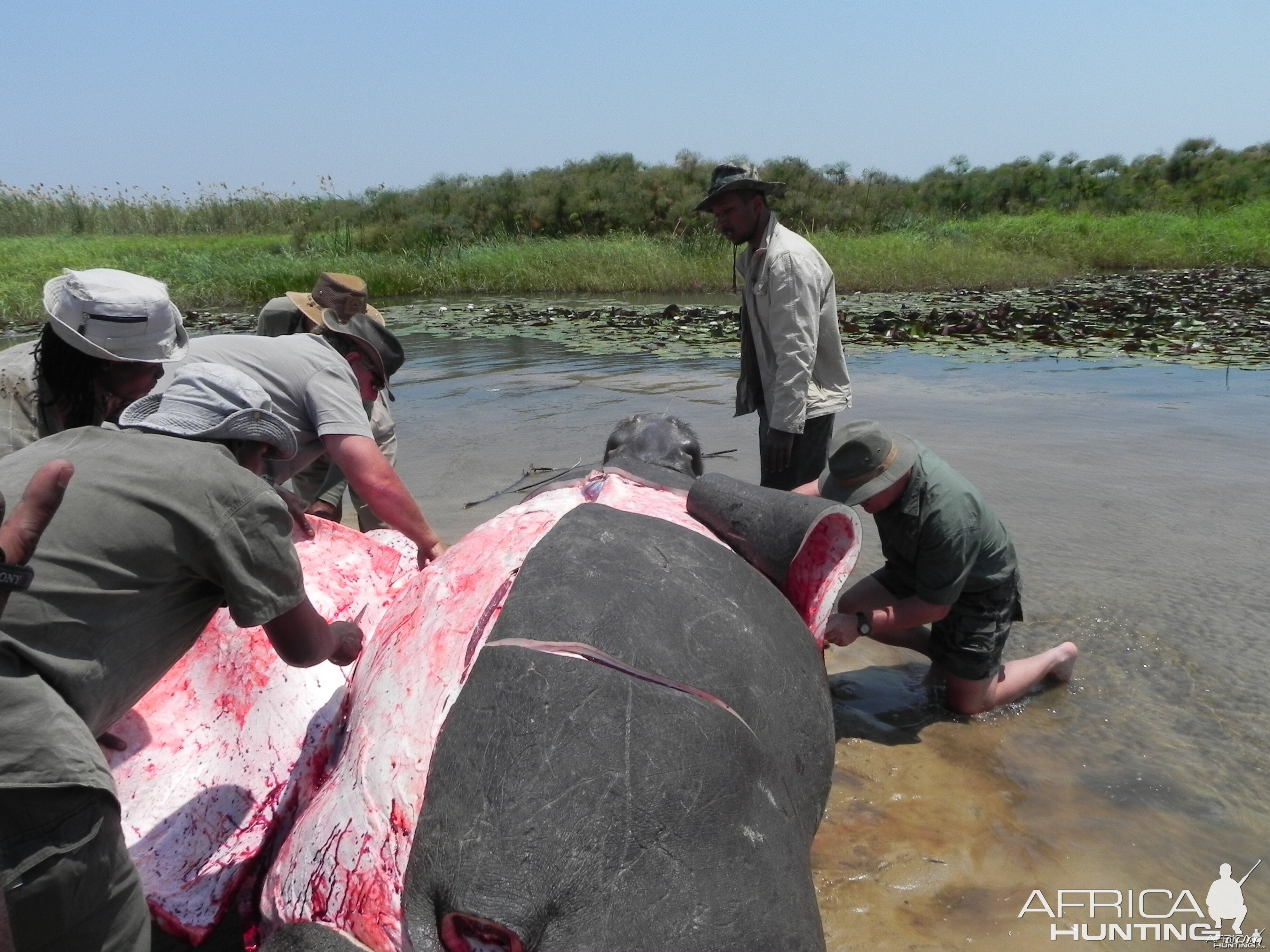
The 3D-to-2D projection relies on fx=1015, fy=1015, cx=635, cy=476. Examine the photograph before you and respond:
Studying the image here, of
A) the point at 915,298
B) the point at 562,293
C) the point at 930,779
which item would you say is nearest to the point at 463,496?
the point at 930,779

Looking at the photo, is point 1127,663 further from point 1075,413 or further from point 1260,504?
point 1075,413

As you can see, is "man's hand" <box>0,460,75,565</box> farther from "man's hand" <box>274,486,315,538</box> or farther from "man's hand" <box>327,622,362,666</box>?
"man's hand" <box>274,486,315,538</box>

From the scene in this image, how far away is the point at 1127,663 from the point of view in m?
4.17

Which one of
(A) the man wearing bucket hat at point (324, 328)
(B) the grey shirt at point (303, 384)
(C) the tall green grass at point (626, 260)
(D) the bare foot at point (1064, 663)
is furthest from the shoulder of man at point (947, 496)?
(C) the tall green grass at point (626, 260)

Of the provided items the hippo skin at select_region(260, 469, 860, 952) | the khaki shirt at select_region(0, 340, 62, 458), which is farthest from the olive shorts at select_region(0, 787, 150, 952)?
the khaki shirt at select_region(0, 340, 62, 458)

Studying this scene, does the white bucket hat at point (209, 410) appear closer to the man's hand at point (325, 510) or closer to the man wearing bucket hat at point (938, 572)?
the man wearing bucket hat at point (938, 572)

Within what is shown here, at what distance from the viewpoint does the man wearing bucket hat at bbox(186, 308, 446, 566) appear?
130 inches

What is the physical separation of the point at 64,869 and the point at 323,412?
6.21ft

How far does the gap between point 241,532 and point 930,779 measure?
7.84 feet

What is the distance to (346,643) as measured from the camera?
2.57m

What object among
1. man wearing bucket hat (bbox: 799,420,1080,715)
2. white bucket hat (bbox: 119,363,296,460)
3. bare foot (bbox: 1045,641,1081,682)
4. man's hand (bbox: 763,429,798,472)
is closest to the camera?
white bucket hat (bbox: 119,363,296,460)

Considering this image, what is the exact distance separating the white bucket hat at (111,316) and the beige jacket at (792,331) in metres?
2.60

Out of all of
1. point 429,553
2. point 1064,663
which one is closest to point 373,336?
point 429,553

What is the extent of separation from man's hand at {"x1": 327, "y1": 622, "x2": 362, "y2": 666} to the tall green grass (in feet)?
57.3
